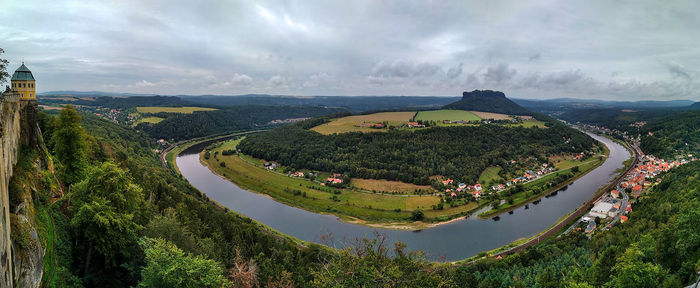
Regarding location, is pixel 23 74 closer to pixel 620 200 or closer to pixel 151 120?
pixel 620 200

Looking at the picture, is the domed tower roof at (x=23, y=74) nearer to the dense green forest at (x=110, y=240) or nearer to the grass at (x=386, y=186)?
the dense green forest at (x=110, y=240)

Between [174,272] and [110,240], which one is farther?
[110,240]

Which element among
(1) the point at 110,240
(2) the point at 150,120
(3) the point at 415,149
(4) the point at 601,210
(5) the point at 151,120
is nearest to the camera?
(1) the point at 110,240

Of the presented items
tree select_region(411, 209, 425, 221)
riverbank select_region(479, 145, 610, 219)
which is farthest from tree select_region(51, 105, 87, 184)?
riverbank select_region(479, 145, 610, 219)

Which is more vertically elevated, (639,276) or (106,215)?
(106,215)

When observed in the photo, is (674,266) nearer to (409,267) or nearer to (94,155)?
(409,267)

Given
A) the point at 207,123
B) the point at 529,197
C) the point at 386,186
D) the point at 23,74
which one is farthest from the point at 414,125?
the point at 207,123

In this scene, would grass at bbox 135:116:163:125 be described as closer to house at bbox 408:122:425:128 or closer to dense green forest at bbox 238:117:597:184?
dense green forest at bbox 238:117:597:184

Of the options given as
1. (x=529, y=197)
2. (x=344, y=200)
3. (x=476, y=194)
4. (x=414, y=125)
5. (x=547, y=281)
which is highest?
(x=414, y=125)
